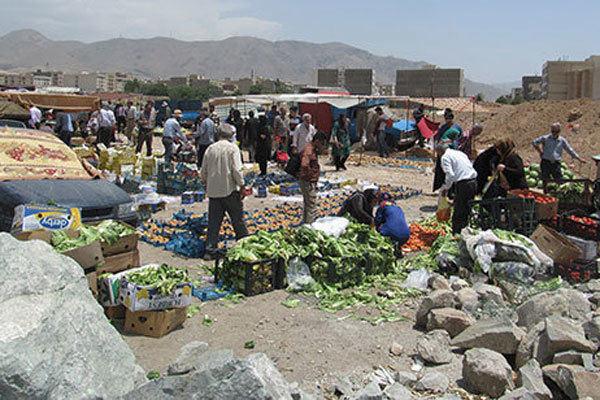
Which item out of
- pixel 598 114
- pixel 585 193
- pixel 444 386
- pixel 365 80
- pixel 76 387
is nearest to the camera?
pixel 76 387

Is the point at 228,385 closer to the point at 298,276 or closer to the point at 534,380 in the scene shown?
the point at 534,380

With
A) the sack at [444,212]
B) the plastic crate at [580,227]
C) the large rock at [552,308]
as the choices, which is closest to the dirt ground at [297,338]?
the large rock at [552,308]

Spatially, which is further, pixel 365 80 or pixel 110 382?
pixel 365 80

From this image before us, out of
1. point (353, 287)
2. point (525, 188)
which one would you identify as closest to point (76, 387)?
point (353, 287)

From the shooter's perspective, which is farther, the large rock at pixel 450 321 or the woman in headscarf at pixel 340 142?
the woman in headscarf at pixel 340 142

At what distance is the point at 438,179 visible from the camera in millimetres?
10320

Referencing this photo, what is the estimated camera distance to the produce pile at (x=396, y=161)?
65.3ft

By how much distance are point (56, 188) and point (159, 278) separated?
267cm

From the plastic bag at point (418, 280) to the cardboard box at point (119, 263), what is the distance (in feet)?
11.1

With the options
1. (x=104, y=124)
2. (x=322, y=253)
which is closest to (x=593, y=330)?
(x=322, y=253)

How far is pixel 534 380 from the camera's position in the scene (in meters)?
4.28

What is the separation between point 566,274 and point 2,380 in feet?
21.3

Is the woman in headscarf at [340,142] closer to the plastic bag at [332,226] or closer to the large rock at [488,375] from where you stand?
the plastic bag at [332,226]

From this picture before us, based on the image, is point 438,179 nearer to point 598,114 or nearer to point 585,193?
point 585,193
